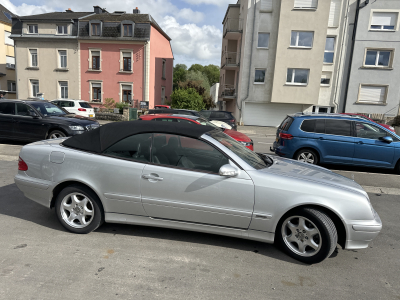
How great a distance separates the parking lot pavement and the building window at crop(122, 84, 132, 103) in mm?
27140

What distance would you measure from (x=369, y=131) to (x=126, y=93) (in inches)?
1015

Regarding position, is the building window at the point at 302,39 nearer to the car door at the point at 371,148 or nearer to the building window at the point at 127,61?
the building window at the point at 127,61

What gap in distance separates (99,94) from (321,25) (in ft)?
70.7

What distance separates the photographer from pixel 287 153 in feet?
27.6

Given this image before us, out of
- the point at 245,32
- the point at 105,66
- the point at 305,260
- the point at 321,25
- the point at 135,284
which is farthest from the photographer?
the point at 105,66

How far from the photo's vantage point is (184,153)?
3693 mm

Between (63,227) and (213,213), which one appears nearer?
(213,213)

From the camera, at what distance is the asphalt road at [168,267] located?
2799 millimetres

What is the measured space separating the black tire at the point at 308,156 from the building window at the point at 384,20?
71.1 feet

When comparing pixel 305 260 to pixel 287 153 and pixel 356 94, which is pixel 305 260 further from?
pixel 356 94

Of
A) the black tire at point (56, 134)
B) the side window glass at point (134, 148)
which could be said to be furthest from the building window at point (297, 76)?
the side window glass at point (134, 148)

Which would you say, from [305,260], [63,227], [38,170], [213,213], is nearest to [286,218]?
[305,260]

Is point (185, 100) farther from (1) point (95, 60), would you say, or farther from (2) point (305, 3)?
(2) point (305, 3)

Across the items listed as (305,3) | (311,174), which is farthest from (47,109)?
(305,3)
